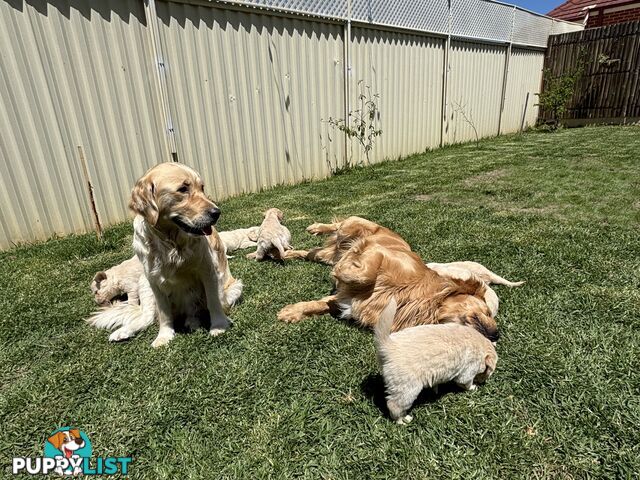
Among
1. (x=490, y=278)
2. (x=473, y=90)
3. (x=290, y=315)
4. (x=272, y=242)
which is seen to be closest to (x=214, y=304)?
(x=290, y=315)

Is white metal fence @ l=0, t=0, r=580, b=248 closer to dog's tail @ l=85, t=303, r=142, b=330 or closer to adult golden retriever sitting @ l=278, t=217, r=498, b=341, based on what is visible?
dog's tail @ l=85, t=303, r=142, b=330

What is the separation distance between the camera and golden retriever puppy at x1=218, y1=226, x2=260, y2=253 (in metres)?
4.01

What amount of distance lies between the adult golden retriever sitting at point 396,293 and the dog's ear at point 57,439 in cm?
134

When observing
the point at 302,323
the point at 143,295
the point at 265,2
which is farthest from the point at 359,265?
the point at 265,2

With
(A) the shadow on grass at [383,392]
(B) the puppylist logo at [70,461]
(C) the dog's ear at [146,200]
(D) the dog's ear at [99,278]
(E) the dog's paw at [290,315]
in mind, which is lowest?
(A) the shadow on grass at [383,392]

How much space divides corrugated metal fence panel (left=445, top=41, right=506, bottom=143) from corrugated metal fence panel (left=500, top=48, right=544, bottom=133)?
2.09ft

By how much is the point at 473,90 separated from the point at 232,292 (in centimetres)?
1063

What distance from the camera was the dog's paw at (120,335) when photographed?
239 centimetres

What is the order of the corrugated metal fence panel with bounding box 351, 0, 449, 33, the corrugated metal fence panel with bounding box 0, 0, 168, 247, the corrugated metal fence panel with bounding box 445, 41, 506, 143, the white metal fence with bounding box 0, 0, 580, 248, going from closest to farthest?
1. the corrugated metal fence panel with bounding box 0, 0, 168, 247
2. the white metal fence with bounding box 0, 0, 580, 248
3. the corrugated metal fence panel with bounding box 351, 0, 449, 33
4. the corrugated metal fence panel with bounding box 445, 41, 506, 143

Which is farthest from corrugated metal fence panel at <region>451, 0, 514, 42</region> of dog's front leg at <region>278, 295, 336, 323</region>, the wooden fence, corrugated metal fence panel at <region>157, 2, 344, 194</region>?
dog's front leg at <region>278, 295, 336, 323</region>

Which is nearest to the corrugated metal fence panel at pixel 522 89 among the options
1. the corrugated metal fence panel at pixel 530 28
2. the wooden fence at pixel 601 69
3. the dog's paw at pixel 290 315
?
the corrugated metal fence panel at pixel 530 28

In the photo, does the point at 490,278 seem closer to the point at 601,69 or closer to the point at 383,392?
the point at 383,392

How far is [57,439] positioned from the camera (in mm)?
1689

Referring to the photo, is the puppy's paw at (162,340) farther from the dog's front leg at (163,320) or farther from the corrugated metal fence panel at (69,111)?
the corrugated metal fence panel at (69,111)
